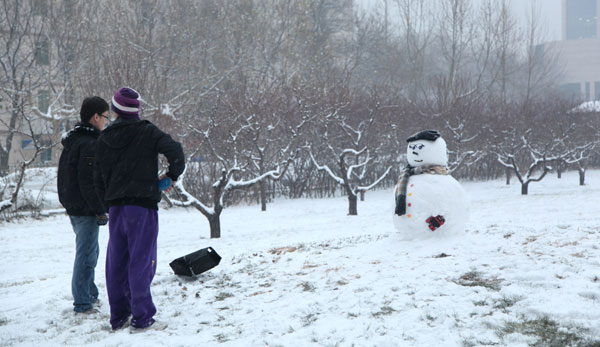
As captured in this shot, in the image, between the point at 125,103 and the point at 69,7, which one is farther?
the point at 69,7

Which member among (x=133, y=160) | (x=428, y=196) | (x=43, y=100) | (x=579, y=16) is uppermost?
(x=579, y=16)

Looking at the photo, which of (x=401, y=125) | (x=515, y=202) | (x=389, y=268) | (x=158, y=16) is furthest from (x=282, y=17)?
(x=389, y=268)

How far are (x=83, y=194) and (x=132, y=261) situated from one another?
2.80 feet

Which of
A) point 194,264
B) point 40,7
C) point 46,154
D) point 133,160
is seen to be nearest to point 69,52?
point 40,7

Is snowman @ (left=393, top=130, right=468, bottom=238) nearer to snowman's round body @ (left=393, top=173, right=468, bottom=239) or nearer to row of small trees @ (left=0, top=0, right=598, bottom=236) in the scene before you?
snowman's round body @ (left=393, top=173, right=468, bottom=239)

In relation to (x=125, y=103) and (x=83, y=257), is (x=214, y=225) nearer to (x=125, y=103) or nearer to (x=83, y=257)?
(x=83, y=257)

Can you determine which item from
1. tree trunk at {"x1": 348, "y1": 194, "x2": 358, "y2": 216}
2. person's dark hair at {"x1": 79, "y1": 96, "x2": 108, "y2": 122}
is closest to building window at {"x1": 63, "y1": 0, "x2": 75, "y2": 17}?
tree trunk at {"x1": 348, "y1": 194, "x2": 358, "y2": 216}

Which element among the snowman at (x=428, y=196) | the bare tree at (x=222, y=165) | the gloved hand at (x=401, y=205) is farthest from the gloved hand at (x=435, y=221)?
the bare tree at (x=222, y=165)

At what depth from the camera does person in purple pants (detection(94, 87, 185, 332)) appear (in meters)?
3.85

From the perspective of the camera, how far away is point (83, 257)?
176 inches

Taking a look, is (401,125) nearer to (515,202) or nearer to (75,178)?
(515,202)

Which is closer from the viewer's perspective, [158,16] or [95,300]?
[95,300]

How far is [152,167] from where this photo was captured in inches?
155

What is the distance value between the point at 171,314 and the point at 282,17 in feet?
84.2
